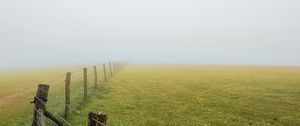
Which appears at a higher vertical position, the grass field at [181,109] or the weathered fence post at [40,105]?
the weathered fence post at [40,105]

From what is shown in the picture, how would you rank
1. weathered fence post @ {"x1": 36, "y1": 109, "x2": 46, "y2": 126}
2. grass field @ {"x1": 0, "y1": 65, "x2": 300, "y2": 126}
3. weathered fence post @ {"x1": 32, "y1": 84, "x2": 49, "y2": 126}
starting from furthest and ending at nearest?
grass field @ {"x1": 0, "y1": 65, "x2": 300, "y2": 126} → weathered fence post @ {"x1": 32, "y1": 84, "x2": 49, "y2": 126} → weathered fence post @ {"x1": 36, "y1": 109, "x2": 46, "y2": 126}

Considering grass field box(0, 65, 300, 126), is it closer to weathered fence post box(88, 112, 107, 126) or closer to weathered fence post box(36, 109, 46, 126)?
weathered fence post box(36, 109, 46, 126)

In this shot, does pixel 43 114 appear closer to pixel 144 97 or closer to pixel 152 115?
pixel 152 115

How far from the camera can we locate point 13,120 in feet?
71.2

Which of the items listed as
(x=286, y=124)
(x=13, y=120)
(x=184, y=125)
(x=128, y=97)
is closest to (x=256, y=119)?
(x=286, y=124)

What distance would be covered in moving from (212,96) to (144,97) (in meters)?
5.72

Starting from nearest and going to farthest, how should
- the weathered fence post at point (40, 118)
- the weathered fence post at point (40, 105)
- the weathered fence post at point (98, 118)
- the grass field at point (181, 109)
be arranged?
1. the weathered fence post at point (98, 118)
2. the weathered fence post at point (40, 118)
3. the weathered fence post at point (40, 105)
4. the grass field at point (181, 109)

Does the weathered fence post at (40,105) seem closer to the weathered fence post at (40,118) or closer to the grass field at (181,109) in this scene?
the weathered fence post at (40,118)

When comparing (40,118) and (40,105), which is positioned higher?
(40,105)

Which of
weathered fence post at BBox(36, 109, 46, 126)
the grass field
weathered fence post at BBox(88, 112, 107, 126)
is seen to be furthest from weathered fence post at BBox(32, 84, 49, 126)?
the grass field

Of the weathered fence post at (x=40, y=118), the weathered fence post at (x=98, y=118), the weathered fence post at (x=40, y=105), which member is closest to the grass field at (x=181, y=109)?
the weathered fence post at (x=40, y=105)

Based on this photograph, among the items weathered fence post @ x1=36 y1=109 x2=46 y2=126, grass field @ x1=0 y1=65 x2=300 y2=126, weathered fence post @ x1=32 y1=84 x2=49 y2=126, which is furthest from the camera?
grass field @ x1=0 y1=65 x2=300 y2=126

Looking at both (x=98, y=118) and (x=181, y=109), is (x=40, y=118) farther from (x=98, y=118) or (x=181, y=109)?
(x=181, y=109)

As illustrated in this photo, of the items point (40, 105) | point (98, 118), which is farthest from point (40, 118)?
point (98, 118)
